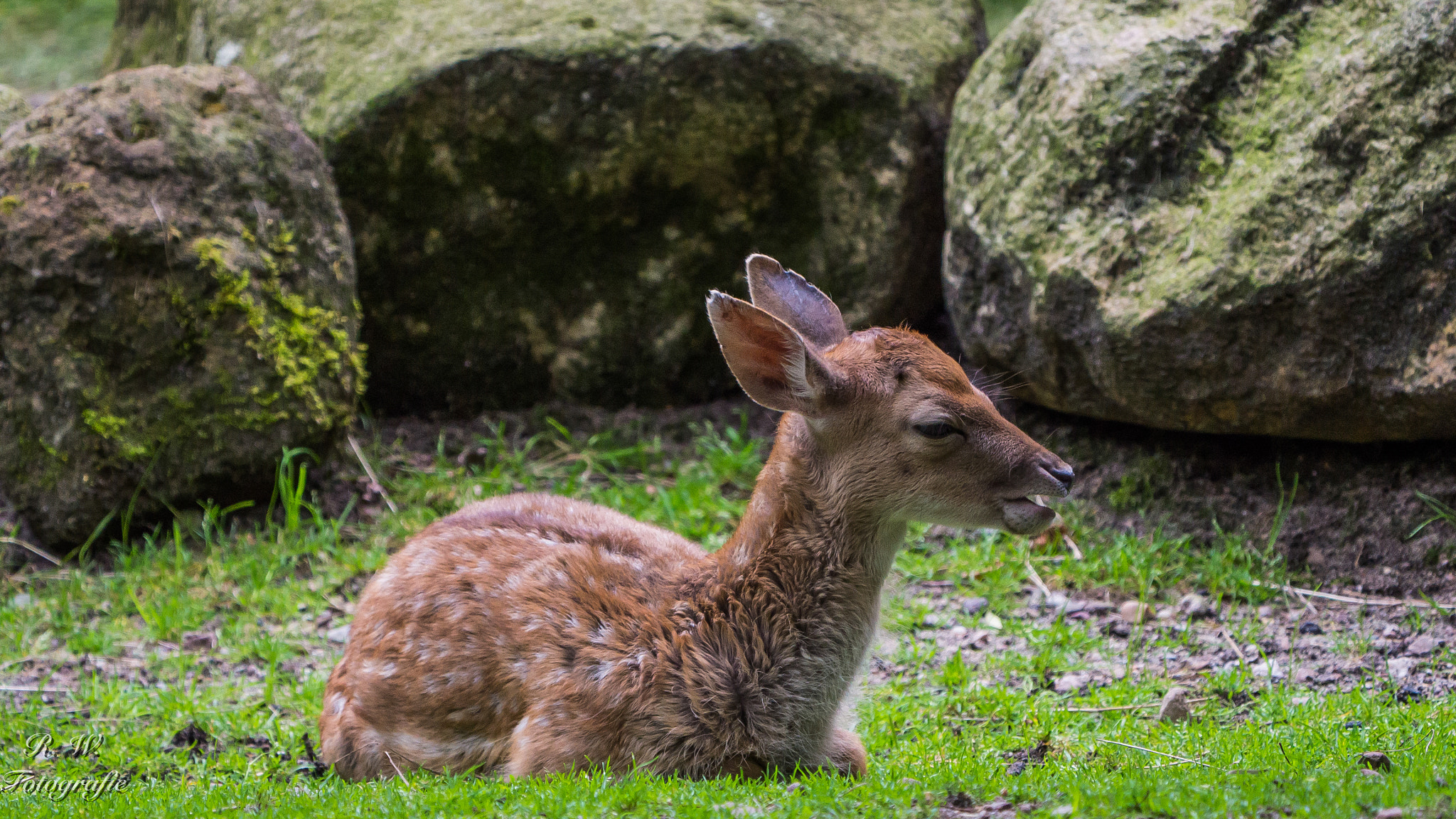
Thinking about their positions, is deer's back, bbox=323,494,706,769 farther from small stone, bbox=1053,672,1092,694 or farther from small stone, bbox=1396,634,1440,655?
small stone, bbox=1396,634,1440,655

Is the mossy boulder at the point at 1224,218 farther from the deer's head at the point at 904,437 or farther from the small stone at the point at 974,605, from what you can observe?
the deer's head at the point at 904,437

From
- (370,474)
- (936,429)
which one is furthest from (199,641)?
(936,429)

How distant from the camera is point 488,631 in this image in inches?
168

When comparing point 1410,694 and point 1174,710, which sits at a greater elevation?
point 1410,694

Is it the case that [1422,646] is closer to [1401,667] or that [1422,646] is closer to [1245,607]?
[1401,667]

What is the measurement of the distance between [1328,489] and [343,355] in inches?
207

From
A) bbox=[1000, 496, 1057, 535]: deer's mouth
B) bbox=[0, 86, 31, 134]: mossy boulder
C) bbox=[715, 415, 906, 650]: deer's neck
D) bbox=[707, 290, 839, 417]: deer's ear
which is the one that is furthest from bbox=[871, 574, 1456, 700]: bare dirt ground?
bbox=[0, 86, 31, 134]: mossy boulder

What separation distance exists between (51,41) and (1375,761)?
16330 millimetres

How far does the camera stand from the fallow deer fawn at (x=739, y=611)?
4.01 meters

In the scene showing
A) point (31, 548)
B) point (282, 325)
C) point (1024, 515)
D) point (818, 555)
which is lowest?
point (31, 548)

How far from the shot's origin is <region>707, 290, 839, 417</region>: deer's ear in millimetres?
4074

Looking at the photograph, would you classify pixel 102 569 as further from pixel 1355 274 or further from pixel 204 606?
pixel 1355 274
